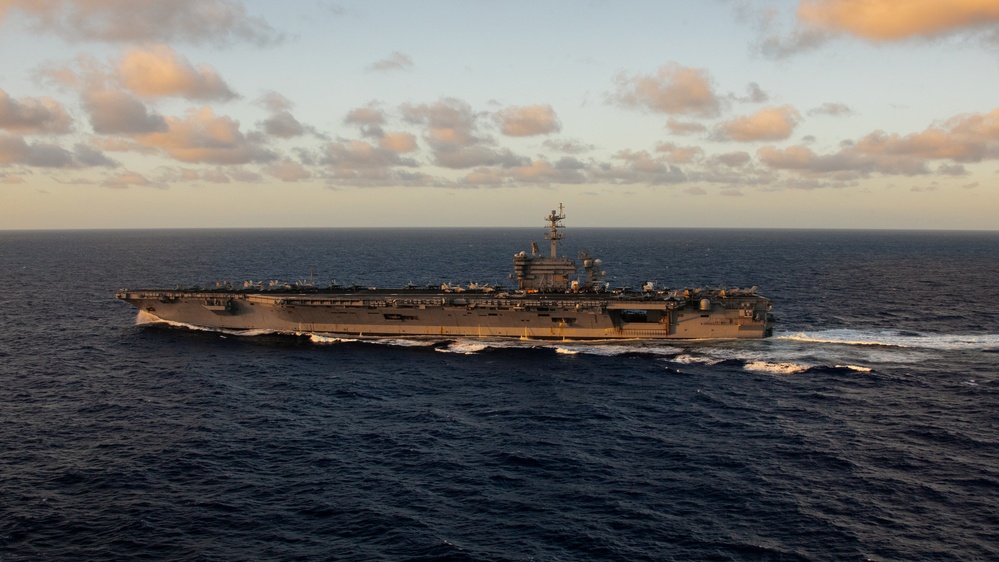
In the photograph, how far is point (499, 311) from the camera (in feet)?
162

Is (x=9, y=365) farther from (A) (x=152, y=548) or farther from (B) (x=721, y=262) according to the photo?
(B) (x=721, y=262)

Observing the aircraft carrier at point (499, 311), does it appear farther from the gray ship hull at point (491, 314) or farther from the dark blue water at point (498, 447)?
the dark blue water at point (498, 447)

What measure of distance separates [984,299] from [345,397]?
2674 inches

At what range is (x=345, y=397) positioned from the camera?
36.7m

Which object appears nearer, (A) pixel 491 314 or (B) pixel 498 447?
(B) pixel 498 447

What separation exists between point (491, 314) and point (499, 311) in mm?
679

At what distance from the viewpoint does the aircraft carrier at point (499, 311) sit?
1902 inches

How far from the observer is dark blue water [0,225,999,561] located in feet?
70.5

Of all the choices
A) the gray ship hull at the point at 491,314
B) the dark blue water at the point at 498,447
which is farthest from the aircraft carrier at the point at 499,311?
the dark blue water at the point at 498,447

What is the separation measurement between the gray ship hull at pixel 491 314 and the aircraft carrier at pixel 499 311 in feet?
0.23

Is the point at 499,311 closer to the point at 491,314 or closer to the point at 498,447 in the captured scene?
the point at 491,314

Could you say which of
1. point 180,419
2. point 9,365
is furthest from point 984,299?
point 9,365

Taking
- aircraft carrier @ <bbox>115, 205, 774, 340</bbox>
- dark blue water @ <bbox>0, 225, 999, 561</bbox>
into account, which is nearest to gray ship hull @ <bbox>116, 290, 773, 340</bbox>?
aircraft carrier @ <bbox>115, 205, 774, 340</bbox>

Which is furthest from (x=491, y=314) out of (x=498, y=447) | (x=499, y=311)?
(x=498, y=447)
